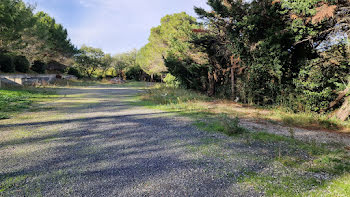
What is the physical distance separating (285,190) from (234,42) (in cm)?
789

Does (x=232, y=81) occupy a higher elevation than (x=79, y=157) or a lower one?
higher

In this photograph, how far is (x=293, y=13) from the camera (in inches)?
297

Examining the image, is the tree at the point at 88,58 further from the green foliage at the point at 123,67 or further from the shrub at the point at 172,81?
the shrub at the point at 172,81

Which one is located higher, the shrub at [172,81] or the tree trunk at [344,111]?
the shrub at [172,81]

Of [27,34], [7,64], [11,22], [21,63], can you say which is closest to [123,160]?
[11,22]

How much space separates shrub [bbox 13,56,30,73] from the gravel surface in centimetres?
2491

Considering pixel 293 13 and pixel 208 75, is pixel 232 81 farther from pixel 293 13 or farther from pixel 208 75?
pixel 293 13

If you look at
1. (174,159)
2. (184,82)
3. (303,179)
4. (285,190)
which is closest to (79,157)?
(174,159)

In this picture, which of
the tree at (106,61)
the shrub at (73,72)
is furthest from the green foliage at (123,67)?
the shrub at (73,72)

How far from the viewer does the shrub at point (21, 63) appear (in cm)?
2460

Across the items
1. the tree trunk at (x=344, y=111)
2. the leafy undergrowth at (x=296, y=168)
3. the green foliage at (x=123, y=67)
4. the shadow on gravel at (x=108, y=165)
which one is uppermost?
the green foliage at (x=123, y=67)

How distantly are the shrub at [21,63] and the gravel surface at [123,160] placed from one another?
24907 mm

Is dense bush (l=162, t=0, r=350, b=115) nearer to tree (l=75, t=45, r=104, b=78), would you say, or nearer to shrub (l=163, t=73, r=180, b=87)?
shrub (l=163, t=73, r=180, b=87)

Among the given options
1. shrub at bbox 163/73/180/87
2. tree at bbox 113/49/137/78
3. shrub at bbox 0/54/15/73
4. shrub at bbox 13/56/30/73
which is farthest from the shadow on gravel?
tree at bbox 113/49/137/78
